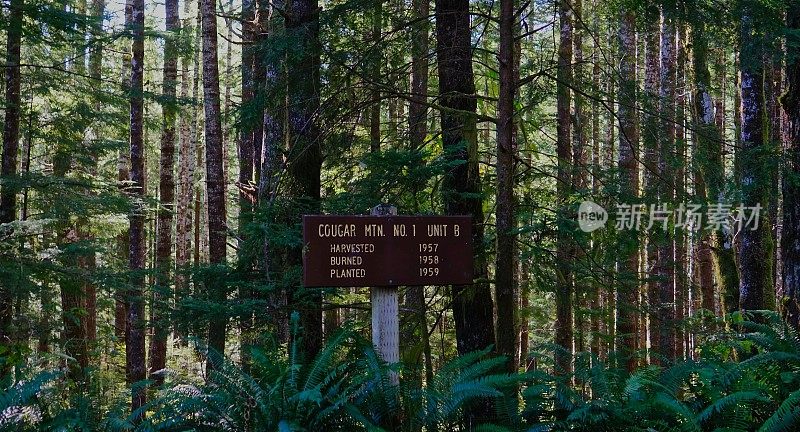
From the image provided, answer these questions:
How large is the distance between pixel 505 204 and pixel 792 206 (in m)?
3.29

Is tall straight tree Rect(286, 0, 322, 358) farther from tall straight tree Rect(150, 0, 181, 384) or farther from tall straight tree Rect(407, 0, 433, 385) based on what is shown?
tall straight tree Rect(150, 0, 181, 384)

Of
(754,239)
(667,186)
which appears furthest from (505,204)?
(754,239)

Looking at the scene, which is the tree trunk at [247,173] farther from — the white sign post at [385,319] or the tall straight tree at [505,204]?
the tall straight tree at [505,204]

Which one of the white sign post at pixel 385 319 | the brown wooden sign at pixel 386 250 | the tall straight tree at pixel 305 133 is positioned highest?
the tall straight tree at pixel 305 133

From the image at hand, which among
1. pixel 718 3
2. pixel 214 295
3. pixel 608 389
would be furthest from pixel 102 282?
pixel 718 3

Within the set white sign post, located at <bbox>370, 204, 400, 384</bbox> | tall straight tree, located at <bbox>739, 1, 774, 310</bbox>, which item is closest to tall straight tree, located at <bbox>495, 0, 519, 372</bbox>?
white sign post, located at <bbox>370, 204, 400, 384</bbox>

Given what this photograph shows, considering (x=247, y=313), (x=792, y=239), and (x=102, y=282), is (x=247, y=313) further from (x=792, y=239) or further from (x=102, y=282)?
(x=792, y=239)

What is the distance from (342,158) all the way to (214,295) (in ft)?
6.26

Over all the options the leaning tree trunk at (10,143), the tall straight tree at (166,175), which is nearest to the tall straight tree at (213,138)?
the tall straight tree at (166,175)

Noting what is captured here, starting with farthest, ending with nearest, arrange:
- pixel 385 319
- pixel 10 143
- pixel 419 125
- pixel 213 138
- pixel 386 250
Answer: pixel 213 138
pixel 10 143
pixel 419 125
pixel 385 319
pixel 386 250

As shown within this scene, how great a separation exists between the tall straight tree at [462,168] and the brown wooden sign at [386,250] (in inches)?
69.3

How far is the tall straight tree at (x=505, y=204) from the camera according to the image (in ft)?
21.3

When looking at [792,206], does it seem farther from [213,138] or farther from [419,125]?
[213,138]

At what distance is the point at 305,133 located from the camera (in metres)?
7.65
